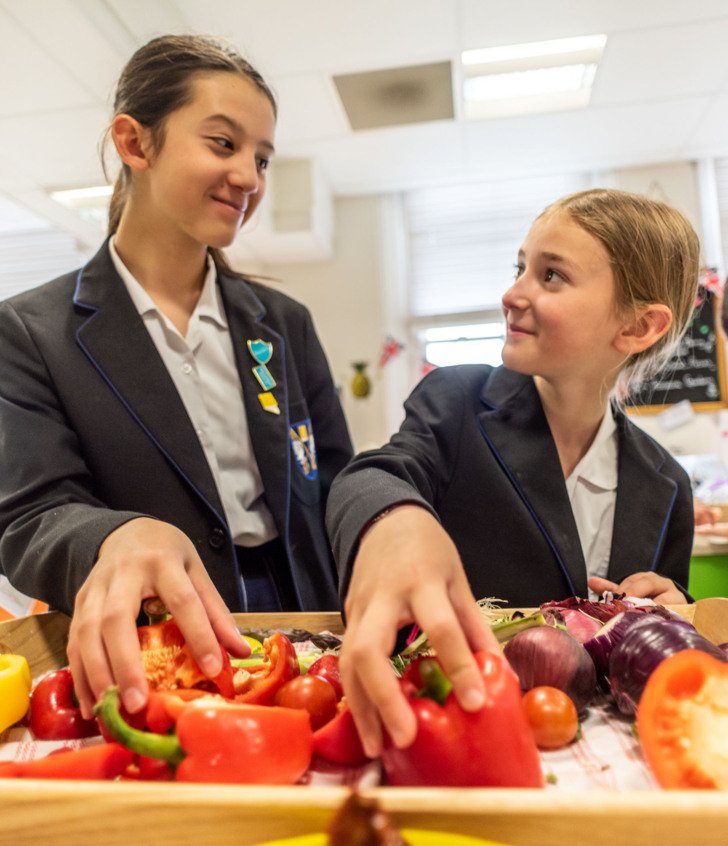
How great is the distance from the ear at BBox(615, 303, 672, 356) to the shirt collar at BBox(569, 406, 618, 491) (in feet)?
0.41

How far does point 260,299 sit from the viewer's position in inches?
48.4

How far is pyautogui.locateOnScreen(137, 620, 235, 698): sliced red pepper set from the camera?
55cm

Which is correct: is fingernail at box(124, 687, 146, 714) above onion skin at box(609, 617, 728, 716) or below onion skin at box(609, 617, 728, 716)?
above

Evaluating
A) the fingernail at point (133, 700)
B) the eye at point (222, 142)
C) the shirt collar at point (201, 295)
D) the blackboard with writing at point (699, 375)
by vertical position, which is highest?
the eye at point (222, 142)

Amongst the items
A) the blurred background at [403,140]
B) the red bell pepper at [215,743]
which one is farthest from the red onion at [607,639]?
the blurred background at [403,140]

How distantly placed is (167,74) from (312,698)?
0.93m

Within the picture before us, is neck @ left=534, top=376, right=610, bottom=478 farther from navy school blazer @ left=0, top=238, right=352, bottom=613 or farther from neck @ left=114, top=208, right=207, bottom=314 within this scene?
neck @ left=114, top=208, right=207, bottom=314

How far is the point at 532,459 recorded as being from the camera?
3.36 ft

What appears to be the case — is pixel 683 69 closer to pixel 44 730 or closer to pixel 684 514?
pixel 684 514

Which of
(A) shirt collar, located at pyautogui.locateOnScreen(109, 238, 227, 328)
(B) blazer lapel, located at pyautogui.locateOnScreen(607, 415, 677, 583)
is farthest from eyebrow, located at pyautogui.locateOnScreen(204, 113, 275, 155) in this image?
(B) blazer lapel, located at pyautogui.locateOnScreen(607, 415, 677, 583)

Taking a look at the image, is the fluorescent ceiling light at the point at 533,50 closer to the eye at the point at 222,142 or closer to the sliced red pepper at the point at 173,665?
the eye at the point at 222,142

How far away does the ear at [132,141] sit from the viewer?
107 cm

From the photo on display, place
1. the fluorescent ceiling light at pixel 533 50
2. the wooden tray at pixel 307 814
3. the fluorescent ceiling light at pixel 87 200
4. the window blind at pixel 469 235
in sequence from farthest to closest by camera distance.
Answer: the window blind at pixel 469 235 → the fluorescent ceiling light at pixel 87 200 → the fluorescent ceiling light at pixel 533 50 → the wooden tray at pixel 307 814

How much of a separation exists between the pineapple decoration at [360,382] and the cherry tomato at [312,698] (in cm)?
322
